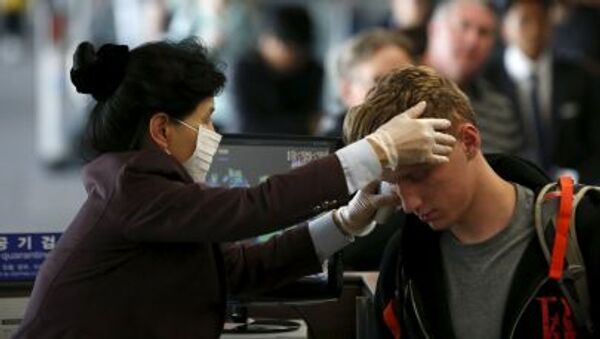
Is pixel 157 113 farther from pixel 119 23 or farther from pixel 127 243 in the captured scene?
pixel 119 23

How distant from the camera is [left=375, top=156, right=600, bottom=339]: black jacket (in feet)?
8.08

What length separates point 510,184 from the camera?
2.62m

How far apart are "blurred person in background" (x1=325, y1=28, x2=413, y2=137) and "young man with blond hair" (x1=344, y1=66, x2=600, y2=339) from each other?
2.41 meters

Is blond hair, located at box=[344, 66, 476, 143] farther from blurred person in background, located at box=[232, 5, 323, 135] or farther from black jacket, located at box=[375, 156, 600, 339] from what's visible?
blurred person in background, located at box=[232, 5, 323, 135]

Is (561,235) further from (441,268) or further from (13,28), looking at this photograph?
(13,28)

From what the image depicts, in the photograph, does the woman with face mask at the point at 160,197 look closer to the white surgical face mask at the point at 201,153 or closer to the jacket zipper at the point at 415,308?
the white surgical face mask at the point at 201,153

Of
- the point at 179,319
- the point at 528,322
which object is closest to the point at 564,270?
the point at 528,322

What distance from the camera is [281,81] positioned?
7.35 metres

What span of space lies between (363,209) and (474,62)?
334 centimetres

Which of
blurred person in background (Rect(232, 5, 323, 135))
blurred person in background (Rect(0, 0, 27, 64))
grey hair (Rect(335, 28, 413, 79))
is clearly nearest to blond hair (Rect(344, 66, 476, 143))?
grey hair (Rect(335, 28, 413, 79))

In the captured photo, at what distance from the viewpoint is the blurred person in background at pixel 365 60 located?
5.14 metres

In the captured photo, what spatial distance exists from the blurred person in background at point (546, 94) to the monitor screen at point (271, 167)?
11.7 ft

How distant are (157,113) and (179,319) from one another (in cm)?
42

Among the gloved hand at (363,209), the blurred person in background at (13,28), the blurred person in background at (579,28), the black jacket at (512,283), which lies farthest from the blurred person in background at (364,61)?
the blurred person in background at (13,28)
